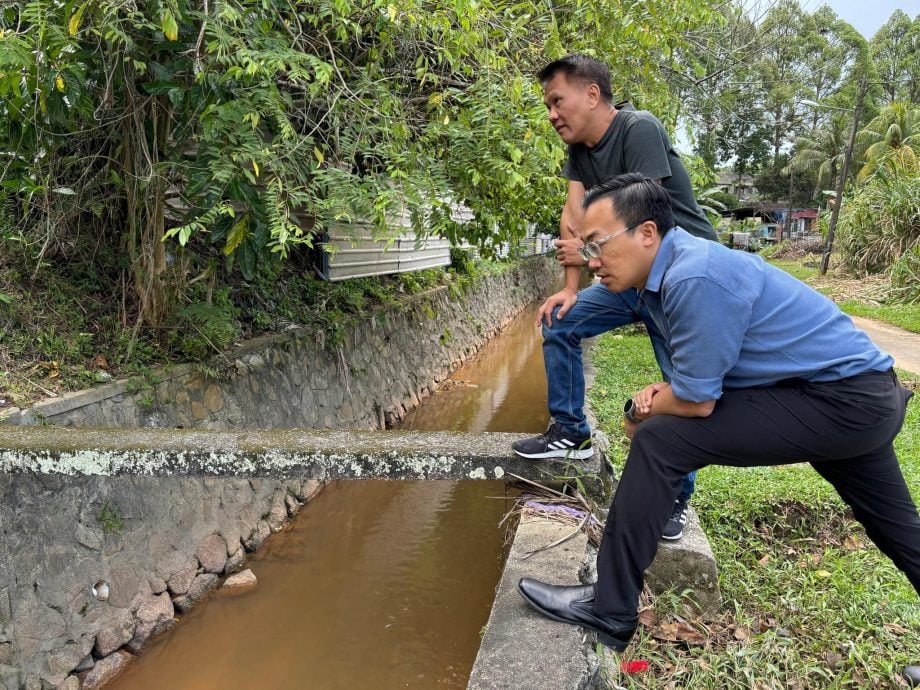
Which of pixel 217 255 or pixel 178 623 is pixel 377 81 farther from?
pixel 178 623

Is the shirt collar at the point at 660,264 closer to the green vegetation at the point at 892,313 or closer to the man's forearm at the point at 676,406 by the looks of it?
the man's forearm at the point at 676,406

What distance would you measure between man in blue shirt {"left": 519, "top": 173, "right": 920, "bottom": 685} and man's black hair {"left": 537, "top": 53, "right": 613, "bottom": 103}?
747 mm

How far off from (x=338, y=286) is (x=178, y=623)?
11.9ft

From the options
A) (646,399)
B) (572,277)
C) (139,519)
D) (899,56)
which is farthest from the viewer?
(899,56)

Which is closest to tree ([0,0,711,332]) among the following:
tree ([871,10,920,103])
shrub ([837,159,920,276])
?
shrub ([837,159,920,276])

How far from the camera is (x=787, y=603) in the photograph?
8.48 feet

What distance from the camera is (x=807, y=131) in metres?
32.7

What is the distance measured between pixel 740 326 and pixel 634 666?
1.16 meters

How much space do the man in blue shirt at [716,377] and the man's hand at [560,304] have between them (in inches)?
23.6

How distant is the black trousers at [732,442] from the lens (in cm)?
182

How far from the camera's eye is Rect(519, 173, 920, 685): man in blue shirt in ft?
5.76

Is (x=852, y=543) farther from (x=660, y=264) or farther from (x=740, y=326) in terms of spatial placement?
(x=660, y=264)

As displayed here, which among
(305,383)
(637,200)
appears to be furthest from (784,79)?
(637,200)

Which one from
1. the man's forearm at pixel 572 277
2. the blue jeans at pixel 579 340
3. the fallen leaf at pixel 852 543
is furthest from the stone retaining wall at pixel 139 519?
the fallen leaf at pixel 852 543
